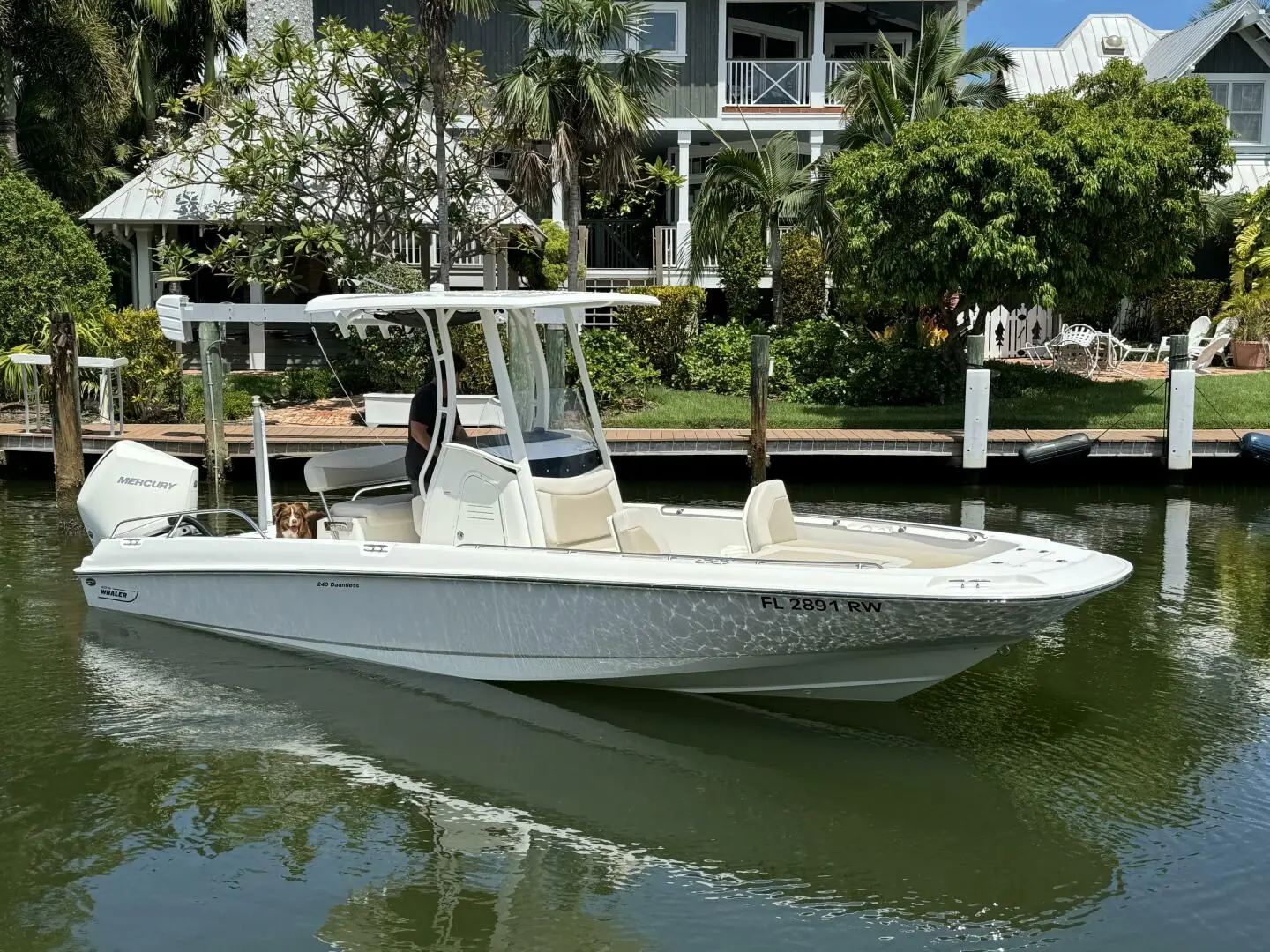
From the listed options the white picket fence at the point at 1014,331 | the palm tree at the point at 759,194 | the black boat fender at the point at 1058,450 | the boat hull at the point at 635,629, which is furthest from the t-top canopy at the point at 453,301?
the white picket fence at the point at 1014,331

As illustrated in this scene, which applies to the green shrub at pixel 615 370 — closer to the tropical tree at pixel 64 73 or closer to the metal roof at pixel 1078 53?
the tropical tree at pixel 64 73

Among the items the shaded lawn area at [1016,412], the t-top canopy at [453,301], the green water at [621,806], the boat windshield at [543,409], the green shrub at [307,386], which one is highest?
the t-top canopy at [453,301]

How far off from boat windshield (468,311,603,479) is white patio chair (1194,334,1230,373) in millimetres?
16003

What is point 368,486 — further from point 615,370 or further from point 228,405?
point 615,370

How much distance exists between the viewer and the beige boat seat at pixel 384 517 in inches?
332

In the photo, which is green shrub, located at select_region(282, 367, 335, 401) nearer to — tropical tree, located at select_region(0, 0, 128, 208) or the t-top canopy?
tropical tree, located at select_region(0, 0, 128, 208)

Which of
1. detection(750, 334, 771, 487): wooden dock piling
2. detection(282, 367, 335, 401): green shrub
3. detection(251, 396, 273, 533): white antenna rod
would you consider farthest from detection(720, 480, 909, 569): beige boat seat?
detection(282, 367, 335, 401): green shrub

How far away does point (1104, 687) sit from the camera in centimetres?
824

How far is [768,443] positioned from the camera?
1550 cm

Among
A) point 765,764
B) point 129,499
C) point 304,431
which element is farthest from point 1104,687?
point 304,431

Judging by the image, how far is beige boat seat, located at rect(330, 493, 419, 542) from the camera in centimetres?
843

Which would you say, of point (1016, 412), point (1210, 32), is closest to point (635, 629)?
point (1016, 412)

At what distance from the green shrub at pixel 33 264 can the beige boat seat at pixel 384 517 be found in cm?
1160

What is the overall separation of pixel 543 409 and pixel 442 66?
419 inches
